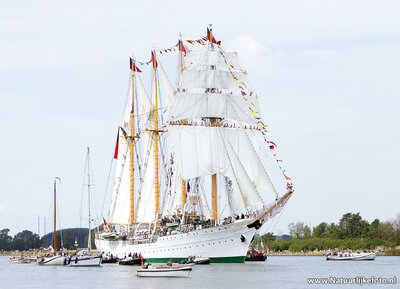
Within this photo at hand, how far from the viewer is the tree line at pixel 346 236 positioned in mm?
151375

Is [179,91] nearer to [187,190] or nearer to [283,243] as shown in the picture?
[187,190]

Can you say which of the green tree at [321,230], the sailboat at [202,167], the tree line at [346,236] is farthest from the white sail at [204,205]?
the green tree at [321,230]

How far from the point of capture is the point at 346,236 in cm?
16362

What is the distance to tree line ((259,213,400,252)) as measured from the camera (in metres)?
151

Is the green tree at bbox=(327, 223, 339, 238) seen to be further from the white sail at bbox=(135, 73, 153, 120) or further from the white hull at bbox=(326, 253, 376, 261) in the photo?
Result: the white sail at bbox=(135, 73, 153, 120)

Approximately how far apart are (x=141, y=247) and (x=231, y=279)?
3634cm

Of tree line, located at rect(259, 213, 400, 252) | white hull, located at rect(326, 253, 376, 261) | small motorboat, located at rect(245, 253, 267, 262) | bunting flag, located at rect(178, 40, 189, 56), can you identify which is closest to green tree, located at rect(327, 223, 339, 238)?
tree line, located at rect(259, 213, 400, 252)

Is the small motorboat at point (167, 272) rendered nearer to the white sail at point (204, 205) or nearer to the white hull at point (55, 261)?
the white sail at point (204, 205)

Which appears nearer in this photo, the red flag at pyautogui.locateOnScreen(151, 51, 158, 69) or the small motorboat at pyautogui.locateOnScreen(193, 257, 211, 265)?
the small motorboat at pyautogui.locateOnScreen(193, 257, 211, 265)

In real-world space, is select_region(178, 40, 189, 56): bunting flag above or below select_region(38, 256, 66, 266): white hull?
above

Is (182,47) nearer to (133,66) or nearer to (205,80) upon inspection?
(205,80)

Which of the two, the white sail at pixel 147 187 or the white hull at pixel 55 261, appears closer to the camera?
the white sail at pixel 147 187

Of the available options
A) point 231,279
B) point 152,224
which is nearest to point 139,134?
point 152,224

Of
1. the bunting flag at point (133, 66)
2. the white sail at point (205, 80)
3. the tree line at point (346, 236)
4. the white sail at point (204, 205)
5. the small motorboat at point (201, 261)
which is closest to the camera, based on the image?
the small motorboat at point (201, 261)
